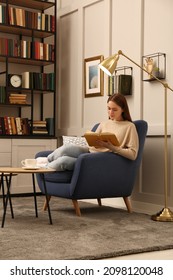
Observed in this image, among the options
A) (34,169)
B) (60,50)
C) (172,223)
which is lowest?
(172,223)

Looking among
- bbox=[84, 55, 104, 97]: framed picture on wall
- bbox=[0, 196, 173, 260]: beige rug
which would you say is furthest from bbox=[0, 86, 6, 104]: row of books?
bbox=[0, 196, 173, 260]: beige rug

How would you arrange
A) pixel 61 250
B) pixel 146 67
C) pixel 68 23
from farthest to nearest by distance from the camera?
pixel 68 23 < pixel 146 67 < pixel 61 250

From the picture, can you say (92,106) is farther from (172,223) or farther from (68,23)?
(172,223)

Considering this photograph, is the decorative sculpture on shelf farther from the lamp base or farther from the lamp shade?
the lamp base

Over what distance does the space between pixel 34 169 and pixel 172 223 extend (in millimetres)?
1238

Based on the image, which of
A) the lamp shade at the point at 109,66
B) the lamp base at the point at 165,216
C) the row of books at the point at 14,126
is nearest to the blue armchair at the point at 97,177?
the lamp base at the point at 165,216

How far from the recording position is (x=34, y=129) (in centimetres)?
598

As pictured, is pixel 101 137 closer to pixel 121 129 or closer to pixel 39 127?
pixel 121 129

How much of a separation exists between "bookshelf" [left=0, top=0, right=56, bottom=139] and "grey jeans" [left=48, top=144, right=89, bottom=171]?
54.0 inches

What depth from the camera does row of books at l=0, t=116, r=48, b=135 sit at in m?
5.73

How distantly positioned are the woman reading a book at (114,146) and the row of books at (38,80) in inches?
66.1

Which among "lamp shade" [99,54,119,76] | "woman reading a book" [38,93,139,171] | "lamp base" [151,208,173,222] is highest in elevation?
"lamp shade" [99,54,119,76]

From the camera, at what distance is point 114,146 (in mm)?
4184
